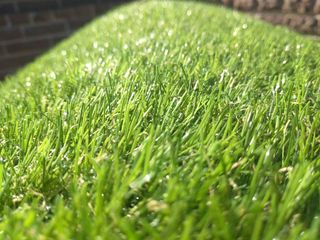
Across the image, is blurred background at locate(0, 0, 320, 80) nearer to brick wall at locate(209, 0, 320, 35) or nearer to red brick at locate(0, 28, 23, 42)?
red brick at locate(0, 28, 23, 42)

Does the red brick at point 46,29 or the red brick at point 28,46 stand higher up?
the red brick at point 46,29

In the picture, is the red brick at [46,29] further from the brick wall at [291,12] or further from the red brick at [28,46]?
the brick wall at [291,12]

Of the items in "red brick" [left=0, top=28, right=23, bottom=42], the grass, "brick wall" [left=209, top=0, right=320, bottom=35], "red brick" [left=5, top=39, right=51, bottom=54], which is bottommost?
"red brick" [left=5, top=39, right=51, bottom=54]

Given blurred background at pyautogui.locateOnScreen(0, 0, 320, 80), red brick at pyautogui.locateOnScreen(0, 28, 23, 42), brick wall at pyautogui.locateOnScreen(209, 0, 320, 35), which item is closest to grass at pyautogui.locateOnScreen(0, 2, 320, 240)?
brick wall at pyautogui.locateOnScreen(209, 0, 320, 35)

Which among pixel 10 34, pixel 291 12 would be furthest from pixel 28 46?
pixel 291 12

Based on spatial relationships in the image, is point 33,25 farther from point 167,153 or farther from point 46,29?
point 167,153

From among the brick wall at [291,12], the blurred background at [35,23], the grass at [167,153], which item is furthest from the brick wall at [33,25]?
the grass at [167,153]
